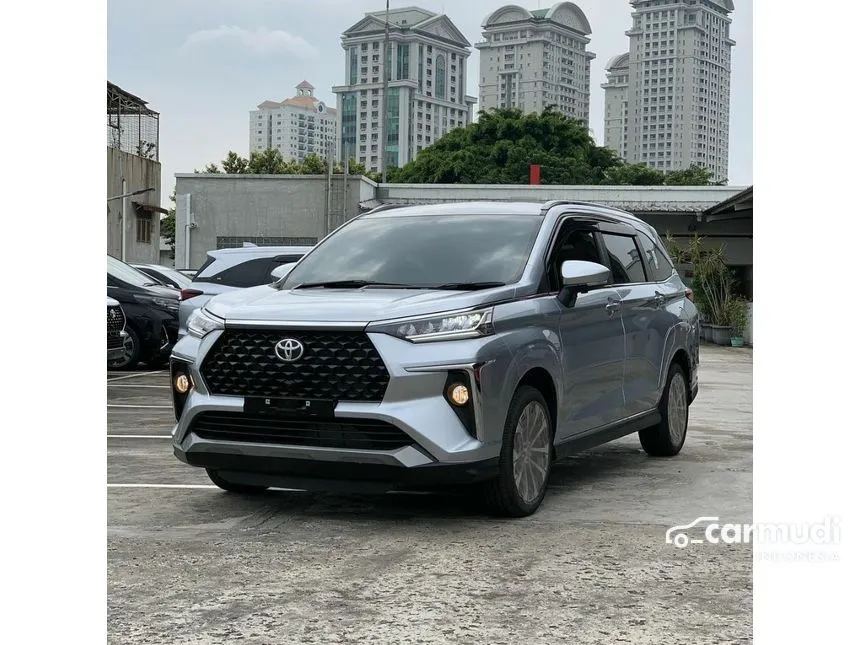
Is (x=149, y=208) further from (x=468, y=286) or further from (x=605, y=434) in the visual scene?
(x=468, y=286)

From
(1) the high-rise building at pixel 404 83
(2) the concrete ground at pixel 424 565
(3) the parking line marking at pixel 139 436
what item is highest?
(1) the high-rise building at pixel 404 83

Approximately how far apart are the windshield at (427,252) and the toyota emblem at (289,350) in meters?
0.95

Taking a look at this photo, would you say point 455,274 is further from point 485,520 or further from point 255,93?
point 255,93

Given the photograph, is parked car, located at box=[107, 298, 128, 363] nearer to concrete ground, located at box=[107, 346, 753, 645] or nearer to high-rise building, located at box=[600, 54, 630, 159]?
concrete ground, located at box=[107, 346, 753, 645]

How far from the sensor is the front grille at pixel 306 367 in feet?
20.1

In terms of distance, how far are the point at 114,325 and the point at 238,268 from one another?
219 centimetres

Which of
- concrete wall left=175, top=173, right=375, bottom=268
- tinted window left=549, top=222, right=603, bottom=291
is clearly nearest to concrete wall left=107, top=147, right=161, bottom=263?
concrete wall left=175, top=173, right=375, bottom=268

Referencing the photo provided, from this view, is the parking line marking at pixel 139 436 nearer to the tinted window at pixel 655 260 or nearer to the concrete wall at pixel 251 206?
the tinted window at pixel 655 260

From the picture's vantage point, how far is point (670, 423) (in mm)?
8969

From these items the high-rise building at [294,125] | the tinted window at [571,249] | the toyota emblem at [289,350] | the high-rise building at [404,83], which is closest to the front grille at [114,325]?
the tinted window at [571,249]

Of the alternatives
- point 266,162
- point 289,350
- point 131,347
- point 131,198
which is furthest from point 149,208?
point 289,350
